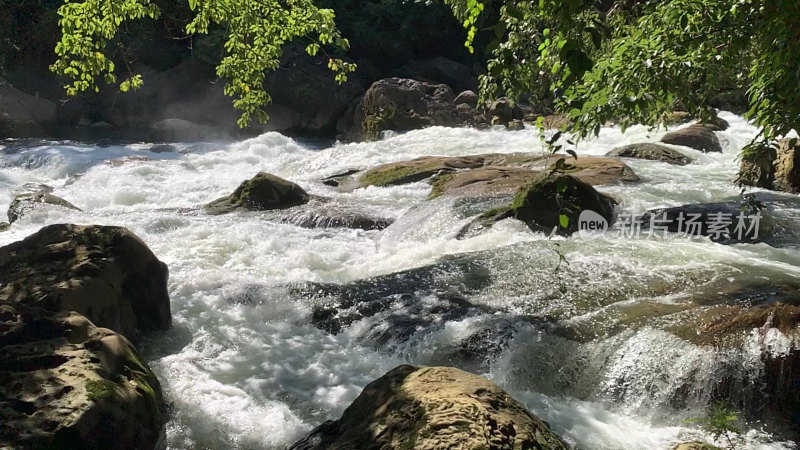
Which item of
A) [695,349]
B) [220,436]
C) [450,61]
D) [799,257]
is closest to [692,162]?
[799,257]

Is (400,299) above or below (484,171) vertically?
below

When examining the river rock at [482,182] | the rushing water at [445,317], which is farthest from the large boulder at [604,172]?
the river rock at [482,182]

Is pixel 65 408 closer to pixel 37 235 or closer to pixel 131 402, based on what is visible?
pixel 131 402

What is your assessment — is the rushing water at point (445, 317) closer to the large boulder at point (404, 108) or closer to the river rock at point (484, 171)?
the river rock at point (484, 171)

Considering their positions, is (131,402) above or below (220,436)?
above

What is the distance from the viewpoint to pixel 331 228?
901 centimetres

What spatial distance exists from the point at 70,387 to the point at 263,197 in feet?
23.5

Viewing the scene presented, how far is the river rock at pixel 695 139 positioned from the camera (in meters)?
12.7

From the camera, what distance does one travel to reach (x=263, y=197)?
33.6 ft

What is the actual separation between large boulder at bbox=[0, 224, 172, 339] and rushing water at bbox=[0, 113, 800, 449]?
323 mm

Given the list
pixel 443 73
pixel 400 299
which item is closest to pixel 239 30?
pixel 400 299

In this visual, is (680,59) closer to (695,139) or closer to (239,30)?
(239,30)

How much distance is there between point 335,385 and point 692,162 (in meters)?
9.51

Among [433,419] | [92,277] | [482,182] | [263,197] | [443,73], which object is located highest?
[443,73]
